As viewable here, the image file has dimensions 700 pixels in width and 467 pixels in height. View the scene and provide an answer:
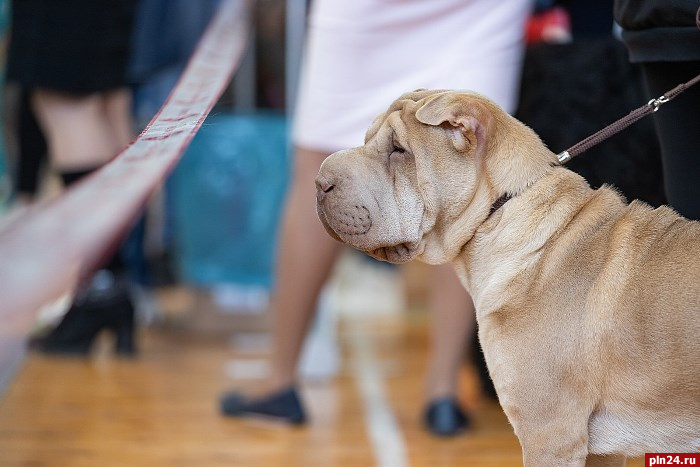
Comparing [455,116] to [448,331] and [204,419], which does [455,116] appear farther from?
[204,419]

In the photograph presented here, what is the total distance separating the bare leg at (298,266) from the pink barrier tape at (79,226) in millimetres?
902

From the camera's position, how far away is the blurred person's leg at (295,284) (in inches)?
109

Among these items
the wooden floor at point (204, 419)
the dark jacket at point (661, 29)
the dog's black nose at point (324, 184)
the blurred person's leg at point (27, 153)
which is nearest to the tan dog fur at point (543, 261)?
the dog's black nose at point (324, 184)

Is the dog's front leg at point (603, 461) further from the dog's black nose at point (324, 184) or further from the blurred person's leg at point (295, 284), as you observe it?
the blurred person's leg at point (295, 284)

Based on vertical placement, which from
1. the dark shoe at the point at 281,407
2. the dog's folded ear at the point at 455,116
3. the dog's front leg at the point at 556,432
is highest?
the dog's folded ear at the point at 455,116

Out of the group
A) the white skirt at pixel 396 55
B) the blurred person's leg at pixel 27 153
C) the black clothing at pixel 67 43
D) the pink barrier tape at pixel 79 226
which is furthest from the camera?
the blurred person's leg at pixel 27 153

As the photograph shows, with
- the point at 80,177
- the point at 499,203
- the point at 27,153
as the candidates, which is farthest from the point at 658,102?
the point at 27,153

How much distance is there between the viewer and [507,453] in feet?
8.72

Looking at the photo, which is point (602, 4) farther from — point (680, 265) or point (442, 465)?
point (680, 265)

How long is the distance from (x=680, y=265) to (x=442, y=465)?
1.12 m

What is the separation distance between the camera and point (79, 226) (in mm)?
1341

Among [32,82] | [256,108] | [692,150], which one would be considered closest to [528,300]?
[692,150]

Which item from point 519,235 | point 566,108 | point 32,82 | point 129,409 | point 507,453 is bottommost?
point 129,409

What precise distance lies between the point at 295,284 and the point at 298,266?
6 cm
